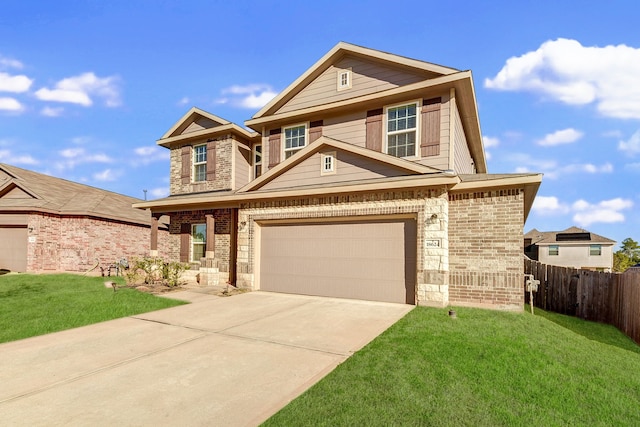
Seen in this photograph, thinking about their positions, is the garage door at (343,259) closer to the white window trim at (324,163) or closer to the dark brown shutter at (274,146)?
the white window trim at (324,163)

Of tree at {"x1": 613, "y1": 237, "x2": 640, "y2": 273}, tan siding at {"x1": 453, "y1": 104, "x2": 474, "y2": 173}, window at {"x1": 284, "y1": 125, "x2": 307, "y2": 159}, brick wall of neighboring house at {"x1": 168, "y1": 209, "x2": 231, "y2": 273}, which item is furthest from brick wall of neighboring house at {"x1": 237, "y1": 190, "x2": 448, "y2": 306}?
tree at {"x1": 613, "y1": 237, "x2": 640, "y2": 273}

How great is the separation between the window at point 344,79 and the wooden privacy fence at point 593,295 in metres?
9.96

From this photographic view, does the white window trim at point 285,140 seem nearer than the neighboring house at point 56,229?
Yes

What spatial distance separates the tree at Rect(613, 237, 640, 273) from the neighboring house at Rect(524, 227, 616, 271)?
38.7ft

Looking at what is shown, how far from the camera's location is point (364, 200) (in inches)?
384

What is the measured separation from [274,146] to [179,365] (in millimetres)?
10144

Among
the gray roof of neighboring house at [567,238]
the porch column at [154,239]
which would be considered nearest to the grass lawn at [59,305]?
the porch column at [154,239]

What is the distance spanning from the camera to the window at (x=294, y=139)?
514 inches

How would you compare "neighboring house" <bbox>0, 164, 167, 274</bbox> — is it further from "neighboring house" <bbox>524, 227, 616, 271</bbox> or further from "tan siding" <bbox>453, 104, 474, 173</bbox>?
"neighboring house" <bbox>524, 227, 616, 271</bbox>

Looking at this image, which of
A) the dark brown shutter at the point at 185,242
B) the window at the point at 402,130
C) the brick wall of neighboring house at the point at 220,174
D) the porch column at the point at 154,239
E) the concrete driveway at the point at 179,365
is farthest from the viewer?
the brick wall of neighboring house at the point at 220,174

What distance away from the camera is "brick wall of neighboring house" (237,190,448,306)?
28.2 feet

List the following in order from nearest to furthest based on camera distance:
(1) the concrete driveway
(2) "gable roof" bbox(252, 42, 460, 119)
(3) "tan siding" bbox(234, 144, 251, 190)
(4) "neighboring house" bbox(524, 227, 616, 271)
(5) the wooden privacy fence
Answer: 1. (1) the concrete driveway
2. (5) the wooden privacy fence
3. (2) "gable roof" bbox(252, 42, 460, 119)
4. (3) "tan siding" bbox(234, 144, 251, 190)
5. (4) "neighboring house" bbox(524, 227, 616, 271)

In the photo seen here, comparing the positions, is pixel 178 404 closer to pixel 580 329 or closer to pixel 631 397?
pixel 631 397

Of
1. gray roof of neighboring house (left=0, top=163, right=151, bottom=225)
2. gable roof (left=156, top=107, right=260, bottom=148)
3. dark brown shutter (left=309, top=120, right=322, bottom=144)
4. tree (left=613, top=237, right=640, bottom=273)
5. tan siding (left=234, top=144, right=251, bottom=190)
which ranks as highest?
gable roof (left=156, top=107, right=260, bottom=148)
